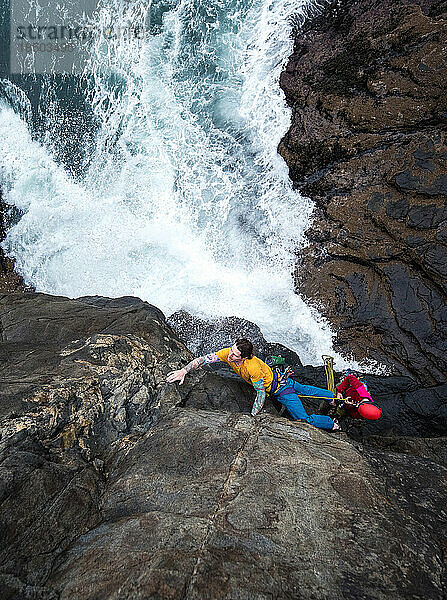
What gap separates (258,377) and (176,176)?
6.00 m

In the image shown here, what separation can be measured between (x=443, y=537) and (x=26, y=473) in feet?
10.2

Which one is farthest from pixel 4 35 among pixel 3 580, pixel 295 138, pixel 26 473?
pixel 3 580

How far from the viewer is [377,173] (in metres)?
7.82

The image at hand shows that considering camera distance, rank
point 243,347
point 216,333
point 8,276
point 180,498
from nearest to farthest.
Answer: point 180,498, point 243,347, point 216,333, point 8,276

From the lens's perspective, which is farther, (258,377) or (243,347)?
(258,377)

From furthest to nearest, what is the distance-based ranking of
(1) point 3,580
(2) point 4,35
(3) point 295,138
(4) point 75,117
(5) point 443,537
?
1. (2) point 4,35
2. (4) point 75,117
3. (3) point 295,138
4. (5) point 443,537
5. (1) point 3,580

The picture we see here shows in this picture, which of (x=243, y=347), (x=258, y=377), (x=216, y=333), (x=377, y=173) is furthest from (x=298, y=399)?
(x=377, y=173)

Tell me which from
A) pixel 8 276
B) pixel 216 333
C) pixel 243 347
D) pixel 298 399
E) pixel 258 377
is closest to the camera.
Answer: pixel 243 347

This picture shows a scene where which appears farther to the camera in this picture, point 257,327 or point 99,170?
point 99,170

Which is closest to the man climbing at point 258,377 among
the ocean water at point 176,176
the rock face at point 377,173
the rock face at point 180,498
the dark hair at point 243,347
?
the dark hair at point 243,347

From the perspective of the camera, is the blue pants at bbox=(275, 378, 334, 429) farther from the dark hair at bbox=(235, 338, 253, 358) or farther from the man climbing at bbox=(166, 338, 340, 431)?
the dark hair at bbox=(235, 338, 253, 358)

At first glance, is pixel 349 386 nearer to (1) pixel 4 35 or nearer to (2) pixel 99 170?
(2) pixel 99 170

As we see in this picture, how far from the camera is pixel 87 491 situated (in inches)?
128

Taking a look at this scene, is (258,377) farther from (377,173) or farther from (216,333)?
(377,173)
